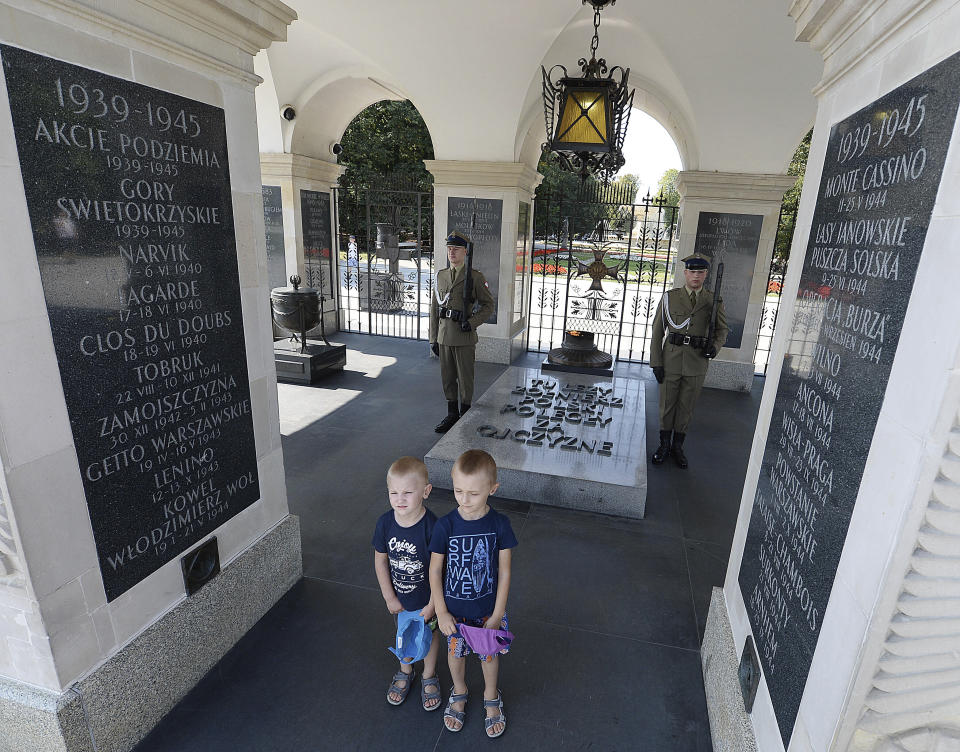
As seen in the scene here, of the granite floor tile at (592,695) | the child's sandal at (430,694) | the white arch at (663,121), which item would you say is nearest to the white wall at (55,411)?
the child's sandal at (430,694)

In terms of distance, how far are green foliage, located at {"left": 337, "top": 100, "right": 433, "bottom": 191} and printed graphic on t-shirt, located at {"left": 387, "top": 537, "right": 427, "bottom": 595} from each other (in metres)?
16.9

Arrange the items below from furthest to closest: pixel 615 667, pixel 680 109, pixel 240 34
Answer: pixel 680 109
pixel 615 667
pixel 240 34

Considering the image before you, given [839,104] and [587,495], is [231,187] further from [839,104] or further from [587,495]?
[587,495]

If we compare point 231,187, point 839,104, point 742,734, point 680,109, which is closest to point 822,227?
point 839,104

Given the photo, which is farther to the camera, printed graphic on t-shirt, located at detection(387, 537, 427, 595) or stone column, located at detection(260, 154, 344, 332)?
stone column, located at detection(260, 154, 344, 332)

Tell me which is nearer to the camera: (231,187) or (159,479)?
(159,479)

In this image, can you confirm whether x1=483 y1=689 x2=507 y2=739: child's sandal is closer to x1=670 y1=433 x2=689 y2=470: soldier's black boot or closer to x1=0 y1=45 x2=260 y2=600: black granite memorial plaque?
x1=0 y1=45 x2=260 y2=600: black granite memorial plaque

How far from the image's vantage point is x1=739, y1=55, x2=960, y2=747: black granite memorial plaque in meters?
1.33

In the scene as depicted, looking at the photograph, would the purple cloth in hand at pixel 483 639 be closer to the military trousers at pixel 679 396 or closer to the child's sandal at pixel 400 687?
the child's sandal at pixel 400 687

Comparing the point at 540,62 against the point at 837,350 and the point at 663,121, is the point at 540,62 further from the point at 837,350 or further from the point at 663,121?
the point at 837,350

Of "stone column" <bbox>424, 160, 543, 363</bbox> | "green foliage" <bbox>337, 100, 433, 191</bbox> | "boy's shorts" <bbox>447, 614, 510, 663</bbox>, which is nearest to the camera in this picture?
"boy's shorts" <bbox>447, 614, 510, 663</bbox>

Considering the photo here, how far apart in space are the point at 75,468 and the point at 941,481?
8.16ft

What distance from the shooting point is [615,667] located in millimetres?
2742

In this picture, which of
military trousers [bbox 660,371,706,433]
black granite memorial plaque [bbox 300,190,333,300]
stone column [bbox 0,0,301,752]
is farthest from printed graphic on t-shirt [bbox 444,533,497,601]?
black granite memorial plaque [bbox 300,190,333,300]
